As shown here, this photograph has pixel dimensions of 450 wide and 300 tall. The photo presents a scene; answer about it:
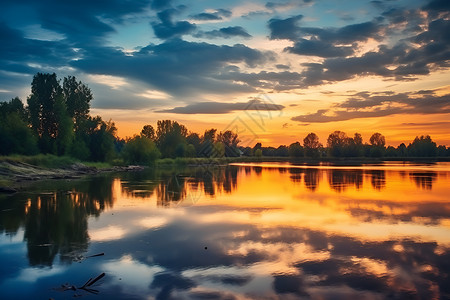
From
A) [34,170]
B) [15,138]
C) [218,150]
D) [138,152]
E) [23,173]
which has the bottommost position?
[23,173]

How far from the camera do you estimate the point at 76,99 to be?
9162 cm

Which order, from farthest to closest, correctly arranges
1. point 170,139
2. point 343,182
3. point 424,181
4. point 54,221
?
1. point 170,139
2. point 424,181
3. point 343,182
4. point 54,221

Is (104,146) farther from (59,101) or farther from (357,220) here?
(357,220)

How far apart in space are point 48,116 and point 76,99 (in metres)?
13.2

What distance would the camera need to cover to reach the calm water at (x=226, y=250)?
1177 centimetres

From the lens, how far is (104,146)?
3716 inches

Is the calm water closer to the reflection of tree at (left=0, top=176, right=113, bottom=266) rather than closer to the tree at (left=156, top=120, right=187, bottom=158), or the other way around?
the reflection of tree at (left=0, top=176, right=113, bottom=266)

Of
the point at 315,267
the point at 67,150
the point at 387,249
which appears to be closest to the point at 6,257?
the point at 315,267

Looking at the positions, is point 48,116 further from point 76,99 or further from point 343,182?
point 343,182

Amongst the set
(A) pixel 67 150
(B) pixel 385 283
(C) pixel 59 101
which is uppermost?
(C) pixel 59 101

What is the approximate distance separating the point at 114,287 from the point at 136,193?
27.2 metres

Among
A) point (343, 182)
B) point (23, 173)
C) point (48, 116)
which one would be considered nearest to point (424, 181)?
point (343, 182)

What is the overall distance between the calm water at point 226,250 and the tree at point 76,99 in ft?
219

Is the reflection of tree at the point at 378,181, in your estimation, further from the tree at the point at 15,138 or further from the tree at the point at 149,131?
the tree at the point at 149,131
